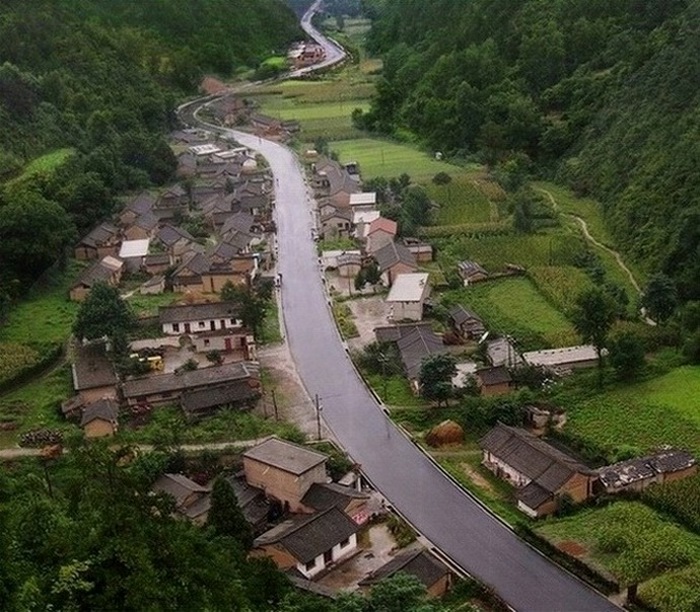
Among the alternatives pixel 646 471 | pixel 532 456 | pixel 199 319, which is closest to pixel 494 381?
pixel 532 456

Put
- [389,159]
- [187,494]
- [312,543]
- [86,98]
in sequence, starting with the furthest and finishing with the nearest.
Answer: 1. [389,159]
2. [86,98]
3. [187,494]
4. [312,543]

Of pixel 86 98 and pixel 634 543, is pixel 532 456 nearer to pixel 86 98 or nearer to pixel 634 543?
pixel 634 543

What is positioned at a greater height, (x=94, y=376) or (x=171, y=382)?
(x=94, y=376)

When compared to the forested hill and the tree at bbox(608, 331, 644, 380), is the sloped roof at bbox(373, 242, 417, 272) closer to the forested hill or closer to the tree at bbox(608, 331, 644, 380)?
the forested hill

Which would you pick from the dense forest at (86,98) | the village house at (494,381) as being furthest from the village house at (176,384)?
the dense forest at (86,98)

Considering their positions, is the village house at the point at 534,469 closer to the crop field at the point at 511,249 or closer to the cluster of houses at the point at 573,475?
the cluster of houses at the point at 573,475

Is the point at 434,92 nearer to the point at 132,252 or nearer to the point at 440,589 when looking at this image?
the point at 132,252

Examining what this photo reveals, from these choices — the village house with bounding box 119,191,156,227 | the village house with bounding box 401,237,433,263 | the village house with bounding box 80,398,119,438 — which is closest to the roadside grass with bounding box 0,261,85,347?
the village house with bounding box 80,398,119,438
